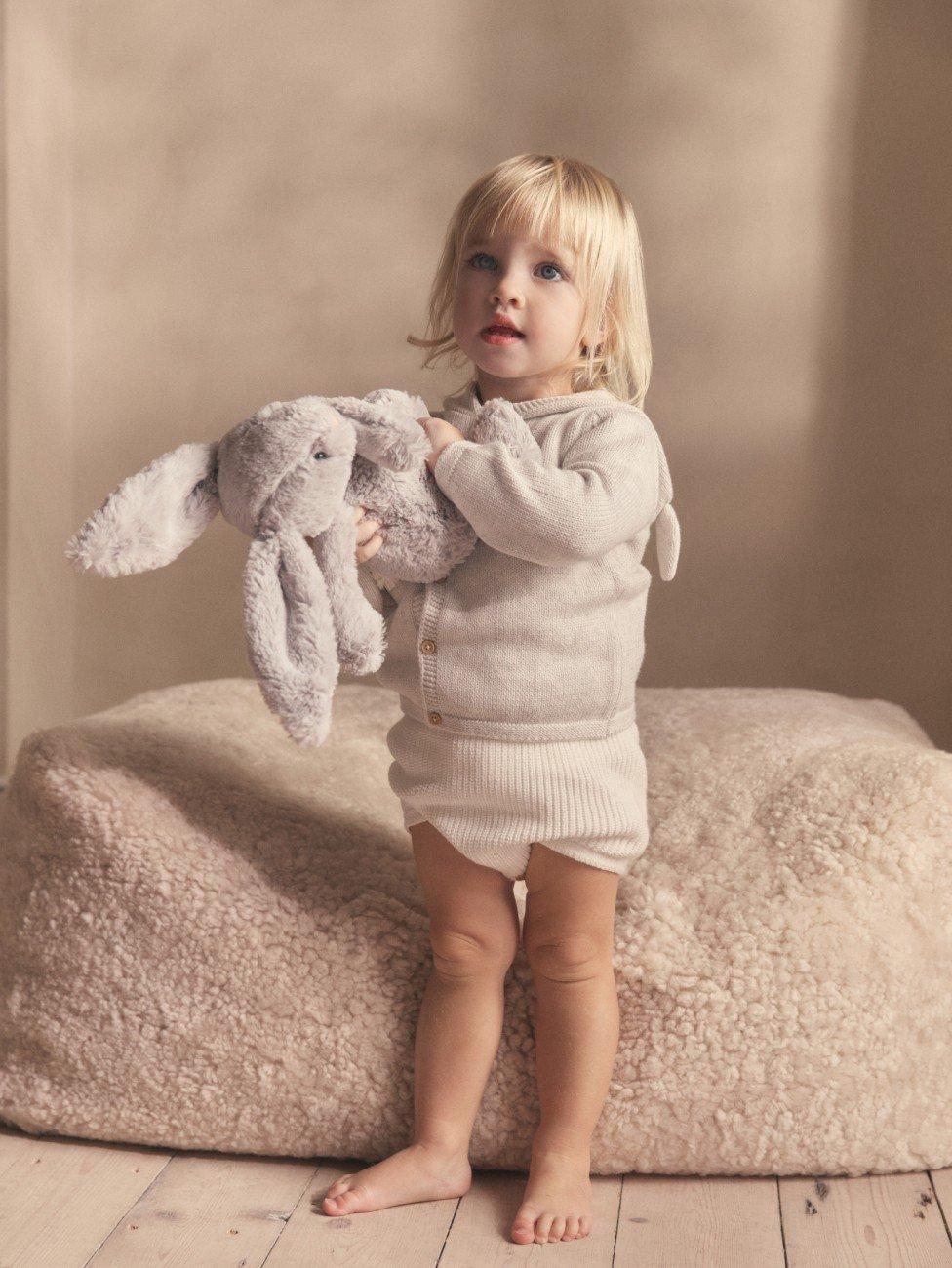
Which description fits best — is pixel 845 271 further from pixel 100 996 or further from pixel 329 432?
pixel 100 996

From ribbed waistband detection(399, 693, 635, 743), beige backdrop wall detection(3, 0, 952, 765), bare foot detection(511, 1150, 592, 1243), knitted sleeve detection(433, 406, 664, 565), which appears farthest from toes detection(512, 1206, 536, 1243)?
beige backdrop wall detection(3, 0, 952, 765)

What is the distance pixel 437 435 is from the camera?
43.3 inches

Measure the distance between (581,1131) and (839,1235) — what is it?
0.22 m

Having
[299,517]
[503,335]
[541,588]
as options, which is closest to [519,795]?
[541,588]

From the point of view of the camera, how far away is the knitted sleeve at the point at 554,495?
3.41 ft

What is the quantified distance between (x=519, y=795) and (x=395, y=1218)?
1.18ft

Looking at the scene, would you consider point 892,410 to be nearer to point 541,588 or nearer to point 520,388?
point 520,388

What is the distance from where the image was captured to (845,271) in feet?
7.21

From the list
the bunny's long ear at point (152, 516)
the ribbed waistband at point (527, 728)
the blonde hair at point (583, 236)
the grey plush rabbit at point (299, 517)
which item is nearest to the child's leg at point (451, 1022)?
the ribbed waistband at point (527, 728)

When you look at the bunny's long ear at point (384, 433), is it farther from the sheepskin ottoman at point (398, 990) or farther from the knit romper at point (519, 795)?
the sheepskin ottoman at point (398, 990)

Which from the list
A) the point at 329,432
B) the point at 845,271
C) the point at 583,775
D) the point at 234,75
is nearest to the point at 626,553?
the point at 583,775

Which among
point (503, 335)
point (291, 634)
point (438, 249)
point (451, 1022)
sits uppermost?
point (438, 249)

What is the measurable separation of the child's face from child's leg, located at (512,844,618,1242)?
1.43ft

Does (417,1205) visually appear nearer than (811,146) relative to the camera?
Yes
